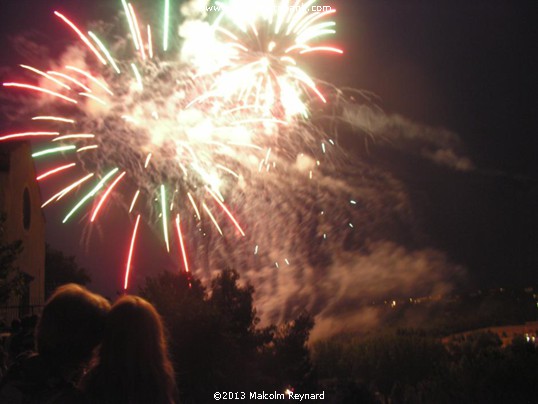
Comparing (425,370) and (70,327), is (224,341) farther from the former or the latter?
(70,327)

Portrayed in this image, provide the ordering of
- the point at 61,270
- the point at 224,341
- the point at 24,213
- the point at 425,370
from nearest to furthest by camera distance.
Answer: the point at 224,341 < the point at 24,213 < the point at 425,370 < the point at 61,270

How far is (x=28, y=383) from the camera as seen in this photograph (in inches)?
106

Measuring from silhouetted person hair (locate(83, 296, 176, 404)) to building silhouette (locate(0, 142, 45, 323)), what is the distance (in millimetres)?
13425

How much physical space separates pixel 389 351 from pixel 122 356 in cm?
2696

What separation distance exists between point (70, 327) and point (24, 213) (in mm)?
17950

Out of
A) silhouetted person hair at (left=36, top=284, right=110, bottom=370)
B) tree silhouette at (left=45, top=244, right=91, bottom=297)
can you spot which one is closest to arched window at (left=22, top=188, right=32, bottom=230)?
tree silhouette at (left=45, top=244, right=91, bottom=297)

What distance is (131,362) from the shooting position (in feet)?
9.21

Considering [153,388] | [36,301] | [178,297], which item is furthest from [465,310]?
[153,388]

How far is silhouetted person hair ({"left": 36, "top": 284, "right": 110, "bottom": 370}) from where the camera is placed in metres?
2.84

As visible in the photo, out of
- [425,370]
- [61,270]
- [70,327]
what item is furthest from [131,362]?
[61,270]

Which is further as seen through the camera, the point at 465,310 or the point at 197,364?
the point at 465,310

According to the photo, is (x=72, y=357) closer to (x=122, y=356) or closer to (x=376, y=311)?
(x=122, y=356)

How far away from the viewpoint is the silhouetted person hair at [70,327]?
9.32 feet

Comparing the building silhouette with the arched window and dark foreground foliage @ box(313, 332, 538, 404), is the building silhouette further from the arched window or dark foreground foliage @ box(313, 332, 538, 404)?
dark foreground foliage @ box(313, 332, 538, 404)
